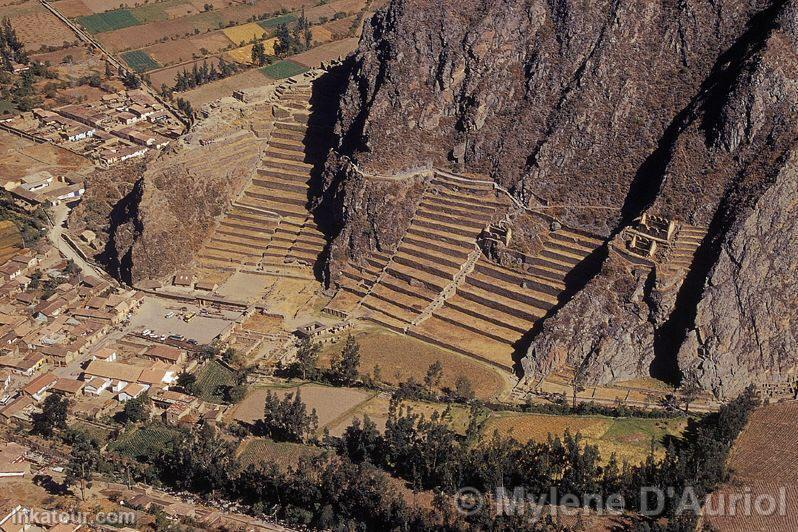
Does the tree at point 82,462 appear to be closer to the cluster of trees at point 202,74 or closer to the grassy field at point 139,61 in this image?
the cluster of trees at point 202,74

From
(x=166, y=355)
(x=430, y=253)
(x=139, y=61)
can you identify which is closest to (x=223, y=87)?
(x=139, y=61)

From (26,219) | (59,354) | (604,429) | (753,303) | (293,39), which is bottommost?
(604,429)

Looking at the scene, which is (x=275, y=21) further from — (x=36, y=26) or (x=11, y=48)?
(x=11, y=48)

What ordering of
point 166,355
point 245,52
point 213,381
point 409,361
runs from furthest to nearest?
point 245,52
point 166,355
point 213,381
point 409,361

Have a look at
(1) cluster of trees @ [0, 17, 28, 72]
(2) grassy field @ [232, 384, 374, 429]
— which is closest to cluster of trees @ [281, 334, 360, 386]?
(2) grassy field @ [232, 384, 374, 429]

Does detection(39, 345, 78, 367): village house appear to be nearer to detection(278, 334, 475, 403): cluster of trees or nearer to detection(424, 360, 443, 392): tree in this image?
detection(278, 334, 475, 403): cluster of trees
